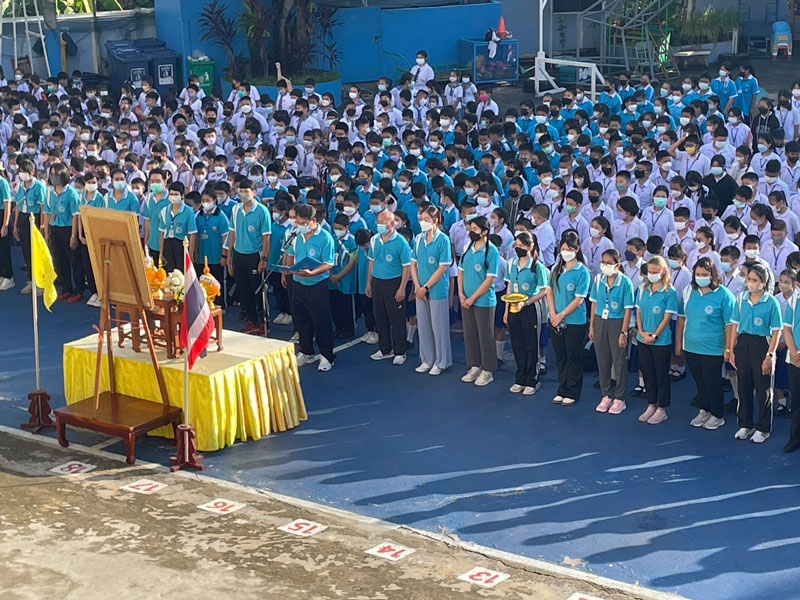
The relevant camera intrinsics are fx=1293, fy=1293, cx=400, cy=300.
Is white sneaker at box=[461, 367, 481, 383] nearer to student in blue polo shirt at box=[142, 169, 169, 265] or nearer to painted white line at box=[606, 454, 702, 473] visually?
painted white line at box=[606, 454, 702, 473]

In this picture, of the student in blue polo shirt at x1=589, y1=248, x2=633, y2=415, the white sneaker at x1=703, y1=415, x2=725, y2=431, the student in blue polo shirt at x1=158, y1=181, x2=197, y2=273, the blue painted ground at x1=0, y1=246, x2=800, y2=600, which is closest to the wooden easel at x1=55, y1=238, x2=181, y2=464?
the blue painted ground at x1=0, y1=246, x2=800, y2=600

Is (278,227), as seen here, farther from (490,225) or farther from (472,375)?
(472,375)

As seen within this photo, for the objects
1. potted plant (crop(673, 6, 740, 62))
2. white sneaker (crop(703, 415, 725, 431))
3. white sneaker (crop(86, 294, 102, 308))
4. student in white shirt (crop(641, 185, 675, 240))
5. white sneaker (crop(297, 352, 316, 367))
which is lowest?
white sneaker (crop(703, 415, 725, 431))

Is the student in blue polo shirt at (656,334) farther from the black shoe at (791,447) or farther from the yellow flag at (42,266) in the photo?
the yellow flag at (42,266)

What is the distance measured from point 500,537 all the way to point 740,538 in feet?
5.90

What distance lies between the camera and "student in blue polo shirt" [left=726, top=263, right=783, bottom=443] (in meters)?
11.1

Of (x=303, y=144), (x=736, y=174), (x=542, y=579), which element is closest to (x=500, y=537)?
(x=542, y=579)

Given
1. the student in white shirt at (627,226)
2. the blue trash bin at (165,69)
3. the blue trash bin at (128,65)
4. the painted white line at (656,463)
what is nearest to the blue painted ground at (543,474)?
the painted white line at (656,463)

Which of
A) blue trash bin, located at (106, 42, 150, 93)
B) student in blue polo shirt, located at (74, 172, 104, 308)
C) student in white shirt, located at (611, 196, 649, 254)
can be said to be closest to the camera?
student in white shirt, located at (611, 196, 649, 254)

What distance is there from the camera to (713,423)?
11.8 metres

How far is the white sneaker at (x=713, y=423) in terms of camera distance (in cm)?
1179

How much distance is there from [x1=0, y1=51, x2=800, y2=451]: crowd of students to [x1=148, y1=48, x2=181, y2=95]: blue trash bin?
18.3ft

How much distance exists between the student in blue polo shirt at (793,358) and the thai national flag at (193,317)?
498 centimetres

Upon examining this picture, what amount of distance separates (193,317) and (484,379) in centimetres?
351
